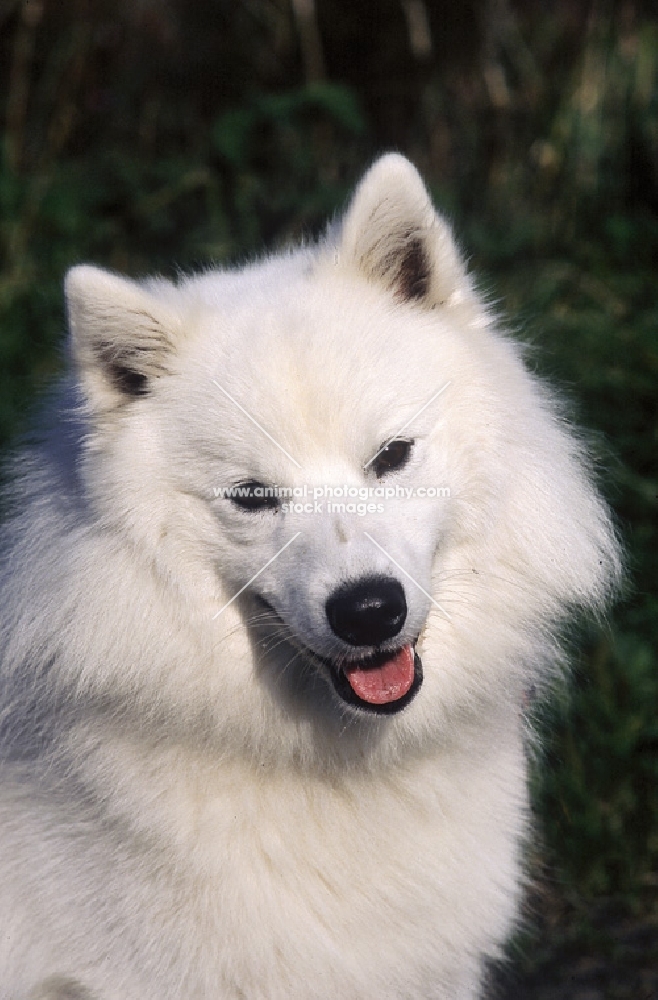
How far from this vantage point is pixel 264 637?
2609 mm

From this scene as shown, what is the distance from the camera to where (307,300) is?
2654 mm

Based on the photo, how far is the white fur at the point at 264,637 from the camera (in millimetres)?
2533

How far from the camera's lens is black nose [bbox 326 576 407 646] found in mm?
2305

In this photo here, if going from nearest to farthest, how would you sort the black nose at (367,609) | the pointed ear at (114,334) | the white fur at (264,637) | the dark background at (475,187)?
the black nose at (367,609) → the pointed ear at (114,334) → the white fur at (264,637) → the dark background at (475,187)

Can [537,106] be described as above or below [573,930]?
above

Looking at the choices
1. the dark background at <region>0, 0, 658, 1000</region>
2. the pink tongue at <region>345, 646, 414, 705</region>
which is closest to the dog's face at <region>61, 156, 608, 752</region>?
the pink tongue at <region>345, 646, 414, 705</region>

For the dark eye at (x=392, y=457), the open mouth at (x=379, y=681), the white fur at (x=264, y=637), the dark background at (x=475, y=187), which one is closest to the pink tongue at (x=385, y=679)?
the open mouth at (x=379, y=681)

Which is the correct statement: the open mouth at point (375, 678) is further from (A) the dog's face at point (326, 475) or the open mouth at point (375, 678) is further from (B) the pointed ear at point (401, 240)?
(B) the pointed ear at point (401, 240)

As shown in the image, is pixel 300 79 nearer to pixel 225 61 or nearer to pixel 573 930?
pixel 225 61

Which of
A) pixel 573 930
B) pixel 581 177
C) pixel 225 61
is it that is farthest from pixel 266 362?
pixel 225 61

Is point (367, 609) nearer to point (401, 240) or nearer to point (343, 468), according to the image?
point (343, 468)

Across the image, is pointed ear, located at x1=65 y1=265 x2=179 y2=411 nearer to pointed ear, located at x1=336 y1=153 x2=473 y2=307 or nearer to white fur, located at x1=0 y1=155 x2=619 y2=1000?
white fur, located at x1=0 y1=155 x2=619 y2=1000

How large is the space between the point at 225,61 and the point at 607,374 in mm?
4844

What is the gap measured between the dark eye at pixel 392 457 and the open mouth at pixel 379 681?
413mm
